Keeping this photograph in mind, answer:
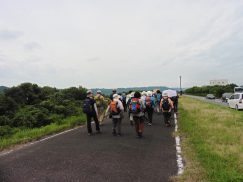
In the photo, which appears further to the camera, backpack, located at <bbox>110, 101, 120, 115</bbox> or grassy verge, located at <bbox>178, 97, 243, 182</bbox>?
backpack, located at <bbox>110, 101, 120, 115</bbox>

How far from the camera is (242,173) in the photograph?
6844 millimetres

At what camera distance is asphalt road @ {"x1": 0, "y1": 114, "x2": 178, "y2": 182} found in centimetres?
677

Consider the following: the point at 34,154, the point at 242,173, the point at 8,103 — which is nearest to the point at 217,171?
the point at 242,173

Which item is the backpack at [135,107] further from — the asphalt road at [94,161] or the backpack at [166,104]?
the backpack at [166,104]

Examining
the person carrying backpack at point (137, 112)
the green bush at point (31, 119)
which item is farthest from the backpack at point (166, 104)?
the green bush at point (31, 119)

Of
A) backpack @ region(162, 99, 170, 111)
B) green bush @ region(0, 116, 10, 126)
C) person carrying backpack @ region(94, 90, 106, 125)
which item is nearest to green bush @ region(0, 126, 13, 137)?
green bush @ region(0, 116, 10, 126)

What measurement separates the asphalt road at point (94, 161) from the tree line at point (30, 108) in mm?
6779

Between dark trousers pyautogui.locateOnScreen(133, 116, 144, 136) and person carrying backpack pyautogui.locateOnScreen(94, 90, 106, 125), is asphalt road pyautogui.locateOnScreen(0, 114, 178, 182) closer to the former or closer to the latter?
dark trousers pyautogui.locateOnScreen(133, 116, 144, 136)

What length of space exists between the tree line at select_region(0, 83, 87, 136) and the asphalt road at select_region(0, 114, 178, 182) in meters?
6.78

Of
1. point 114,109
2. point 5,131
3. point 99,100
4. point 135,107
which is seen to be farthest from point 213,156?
point 5,131

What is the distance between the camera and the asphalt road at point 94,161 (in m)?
6.77

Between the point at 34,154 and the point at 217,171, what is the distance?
504cm

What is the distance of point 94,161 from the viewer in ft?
26.6

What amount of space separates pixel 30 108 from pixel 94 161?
593 inches
